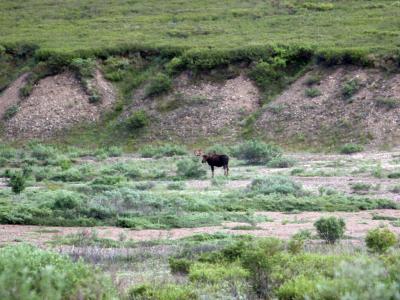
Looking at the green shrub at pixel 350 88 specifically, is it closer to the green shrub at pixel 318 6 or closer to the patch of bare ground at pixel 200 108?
the patch of bare ground at pixel 200 108

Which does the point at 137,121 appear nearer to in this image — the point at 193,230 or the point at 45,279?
the point at 193,230

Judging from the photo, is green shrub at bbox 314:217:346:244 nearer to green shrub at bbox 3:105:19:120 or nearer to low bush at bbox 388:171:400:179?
low bush at bbox 388:171:400:179

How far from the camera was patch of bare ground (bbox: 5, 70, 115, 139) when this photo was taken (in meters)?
55.9

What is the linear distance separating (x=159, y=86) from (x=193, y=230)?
35136mm

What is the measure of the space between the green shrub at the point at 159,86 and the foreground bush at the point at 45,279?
147 feet

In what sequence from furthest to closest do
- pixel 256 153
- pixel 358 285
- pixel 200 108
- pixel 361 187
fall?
pixel 200 108
pixel 256 153
pixel 361 187
pixel 358 285

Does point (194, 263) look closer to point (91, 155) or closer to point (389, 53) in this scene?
point (91, 155)

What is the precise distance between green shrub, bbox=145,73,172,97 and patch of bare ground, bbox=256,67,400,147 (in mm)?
7692

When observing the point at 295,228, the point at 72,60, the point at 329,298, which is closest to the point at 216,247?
the point at 295,228

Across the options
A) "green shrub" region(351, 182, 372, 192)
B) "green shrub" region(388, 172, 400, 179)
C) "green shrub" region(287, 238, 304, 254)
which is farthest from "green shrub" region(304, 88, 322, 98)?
"green shrub" region(287, 238, 304, 254)

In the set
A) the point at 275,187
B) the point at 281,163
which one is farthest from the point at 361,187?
the point at 281,163

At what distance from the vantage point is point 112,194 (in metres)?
27.2

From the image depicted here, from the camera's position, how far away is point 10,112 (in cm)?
5734

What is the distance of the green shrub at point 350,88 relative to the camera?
52.2m
